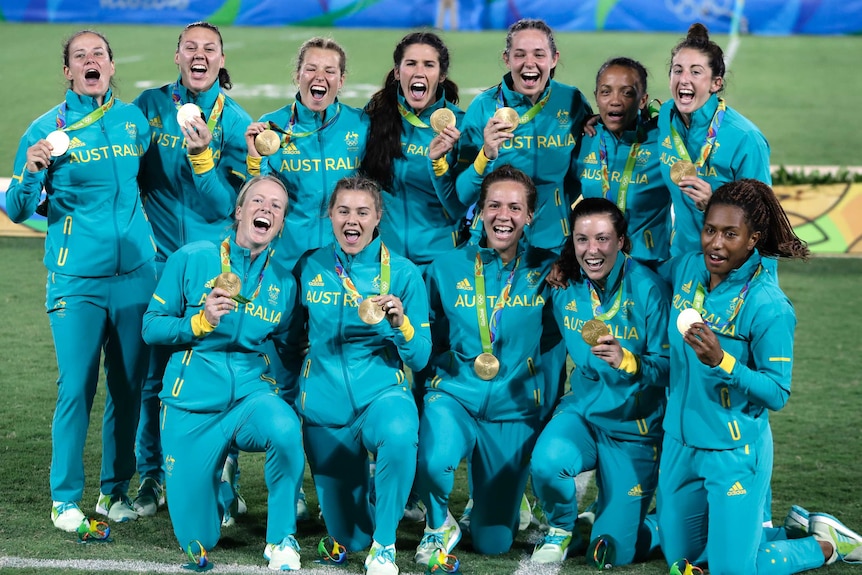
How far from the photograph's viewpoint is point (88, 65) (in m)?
5.32

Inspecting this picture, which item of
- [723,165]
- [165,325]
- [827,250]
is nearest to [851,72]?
[827,250]

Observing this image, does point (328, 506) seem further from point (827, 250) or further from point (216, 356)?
point (827, 250)

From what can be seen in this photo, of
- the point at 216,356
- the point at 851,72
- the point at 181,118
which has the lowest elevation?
the point at 216,356

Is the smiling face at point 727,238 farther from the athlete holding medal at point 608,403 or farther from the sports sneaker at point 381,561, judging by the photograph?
the sports sneaker at point 381,561

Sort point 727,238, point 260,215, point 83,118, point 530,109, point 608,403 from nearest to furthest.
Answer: point 727,238 < point 260,215 < point 608,403 < point 83,118 < point 530,109

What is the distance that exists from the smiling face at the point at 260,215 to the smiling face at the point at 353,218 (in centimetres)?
23

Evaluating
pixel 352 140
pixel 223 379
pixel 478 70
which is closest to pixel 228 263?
pixel 223 379

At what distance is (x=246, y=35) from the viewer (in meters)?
24.3

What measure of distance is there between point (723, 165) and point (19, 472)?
3.64 meters

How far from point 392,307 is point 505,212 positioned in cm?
72

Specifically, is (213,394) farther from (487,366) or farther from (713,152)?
(713,152)

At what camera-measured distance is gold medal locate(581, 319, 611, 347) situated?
488 cm

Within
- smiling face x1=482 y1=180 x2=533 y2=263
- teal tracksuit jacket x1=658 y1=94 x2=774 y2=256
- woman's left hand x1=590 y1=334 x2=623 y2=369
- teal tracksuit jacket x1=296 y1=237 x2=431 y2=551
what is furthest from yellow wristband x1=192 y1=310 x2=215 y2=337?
teal tracksuit jacket x1=658 y1=94 x2=774 y2=256

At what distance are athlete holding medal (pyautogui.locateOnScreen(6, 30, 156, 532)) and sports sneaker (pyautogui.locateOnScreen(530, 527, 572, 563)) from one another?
184 cm
